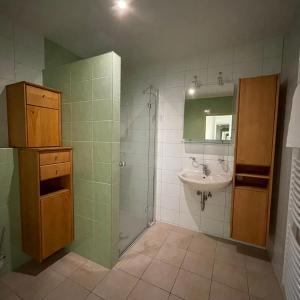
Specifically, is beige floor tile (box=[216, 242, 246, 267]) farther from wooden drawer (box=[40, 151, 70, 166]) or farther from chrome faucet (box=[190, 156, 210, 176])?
wooden drawer (box=[40, 151, 70, 166])

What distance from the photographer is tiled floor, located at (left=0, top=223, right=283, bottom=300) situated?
4.45ft

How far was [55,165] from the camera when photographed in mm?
1532

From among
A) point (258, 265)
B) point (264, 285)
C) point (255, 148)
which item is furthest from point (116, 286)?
point (255, 148)

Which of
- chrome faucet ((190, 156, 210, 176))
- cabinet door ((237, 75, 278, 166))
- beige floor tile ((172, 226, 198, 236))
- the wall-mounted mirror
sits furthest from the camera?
beige floor tile ((172, 226, 198, 236))

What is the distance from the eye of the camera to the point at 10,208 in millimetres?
1532

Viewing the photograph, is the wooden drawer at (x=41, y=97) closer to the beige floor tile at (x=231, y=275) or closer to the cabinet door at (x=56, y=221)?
the cabinet door at (x=56, y=221)

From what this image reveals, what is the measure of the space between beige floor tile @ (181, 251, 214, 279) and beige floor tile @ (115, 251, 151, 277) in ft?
1.25

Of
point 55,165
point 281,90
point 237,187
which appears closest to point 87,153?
point 55,165

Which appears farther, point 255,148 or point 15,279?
point 255,148

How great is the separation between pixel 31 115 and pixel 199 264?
2106mm

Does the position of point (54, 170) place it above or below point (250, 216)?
above

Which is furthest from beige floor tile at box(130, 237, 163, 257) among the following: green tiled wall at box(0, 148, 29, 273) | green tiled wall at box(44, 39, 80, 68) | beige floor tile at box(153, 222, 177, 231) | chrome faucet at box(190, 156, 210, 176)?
A: green tiled wall at box(44, 39, 80, 68)

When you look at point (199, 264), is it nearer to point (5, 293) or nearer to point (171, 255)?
point (171, 255)

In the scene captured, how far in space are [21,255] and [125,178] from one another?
123cm
